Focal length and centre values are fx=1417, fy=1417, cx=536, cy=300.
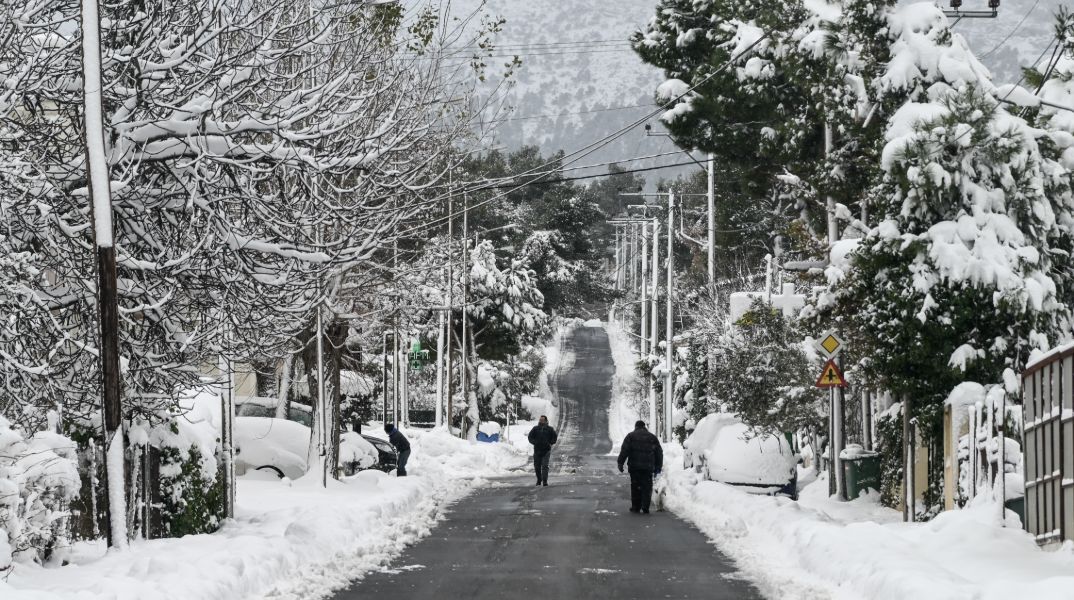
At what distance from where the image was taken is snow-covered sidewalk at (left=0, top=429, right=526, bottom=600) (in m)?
10.5

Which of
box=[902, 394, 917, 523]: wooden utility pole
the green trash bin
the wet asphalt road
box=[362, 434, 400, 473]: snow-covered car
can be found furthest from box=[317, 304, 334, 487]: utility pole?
box=[362, 434, 400, 473]: snow-covered car

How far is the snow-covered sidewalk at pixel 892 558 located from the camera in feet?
34.4

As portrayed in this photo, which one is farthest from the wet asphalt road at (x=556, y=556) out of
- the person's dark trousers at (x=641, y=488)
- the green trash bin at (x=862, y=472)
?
the green trash bin at (x=862, y=472)

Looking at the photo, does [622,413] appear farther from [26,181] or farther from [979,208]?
[26,181]

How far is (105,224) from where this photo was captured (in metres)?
11.6

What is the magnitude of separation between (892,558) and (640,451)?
989 centimetres

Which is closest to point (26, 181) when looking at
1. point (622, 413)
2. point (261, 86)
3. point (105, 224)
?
point (105, 224)

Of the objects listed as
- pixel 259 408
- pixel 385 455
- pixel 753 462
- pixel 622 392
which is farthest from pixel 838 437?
pixel 622 392

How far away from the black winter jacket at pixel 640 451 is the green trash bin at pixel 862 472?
3.25 meters

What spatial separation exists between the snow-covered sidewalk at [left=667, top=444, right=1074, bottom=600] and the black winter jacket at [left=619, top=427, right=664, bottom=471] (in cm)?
308

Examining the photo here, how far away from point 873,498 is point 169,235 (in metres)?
13.2

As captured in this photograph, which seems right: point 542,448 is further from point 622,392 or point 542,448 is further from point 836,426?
point 622,392

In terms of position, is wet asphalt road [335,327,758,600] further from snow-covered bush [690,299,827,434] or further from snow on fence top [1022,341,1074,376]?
snow on fence top [1022,341,1074,376]

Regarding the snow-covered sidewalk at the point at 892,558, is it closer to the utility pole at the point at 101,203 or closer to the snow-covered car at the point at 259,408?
the utility pole at the point at 101,203
